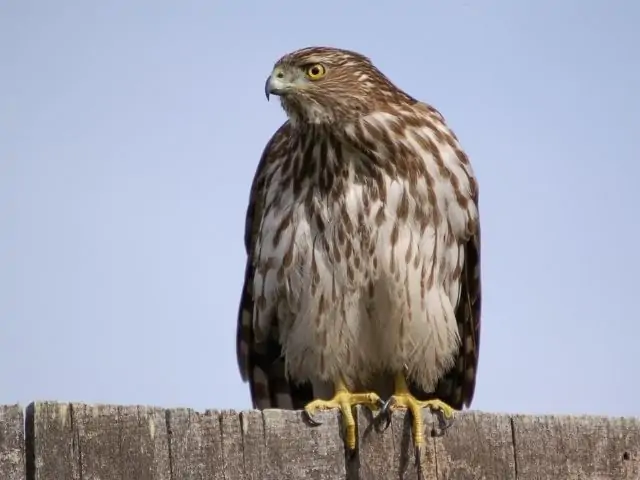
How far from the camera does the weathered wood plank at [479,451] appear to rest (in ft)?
11.2

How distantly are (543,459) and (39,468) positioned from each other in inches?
59.5

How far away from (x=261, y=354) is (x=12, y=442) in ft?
10.2

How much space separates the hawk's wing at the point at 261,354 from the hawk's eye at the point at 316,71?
12.1 inches

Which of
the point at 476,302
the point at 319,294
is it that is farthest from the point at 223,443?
the point at 476,302

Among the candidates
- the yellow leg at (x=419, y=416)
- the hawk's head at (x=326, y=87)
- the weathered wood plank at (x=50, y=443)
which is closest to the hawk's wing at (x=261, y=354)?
the hawk's head at (x=326, y=87)

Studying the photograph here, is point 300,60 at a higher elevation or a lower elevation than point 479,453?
higher

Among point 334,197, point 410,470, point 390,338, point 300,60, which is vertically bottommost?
point 410,470

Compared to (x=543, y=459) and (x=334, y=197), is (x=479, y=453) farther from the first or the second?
(x=334, y=197)

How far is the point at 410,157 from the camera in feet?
17.9

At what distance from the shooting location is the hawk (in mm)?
5348

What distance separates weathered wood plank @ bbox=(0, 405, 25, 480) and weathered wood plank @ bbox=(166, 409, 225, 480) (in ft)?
1.28

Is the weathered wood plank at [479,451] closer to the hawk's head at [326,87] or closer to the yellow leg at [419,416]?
the yellow leg at [419,416]

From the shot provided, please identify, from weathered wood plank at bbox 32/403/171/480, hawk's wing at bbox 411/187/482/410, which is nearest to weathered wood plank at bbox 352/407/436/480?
weathered wood plank at bbox 32/403/171/480

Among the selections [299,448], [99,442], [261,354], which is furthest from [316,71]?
[99,442]
